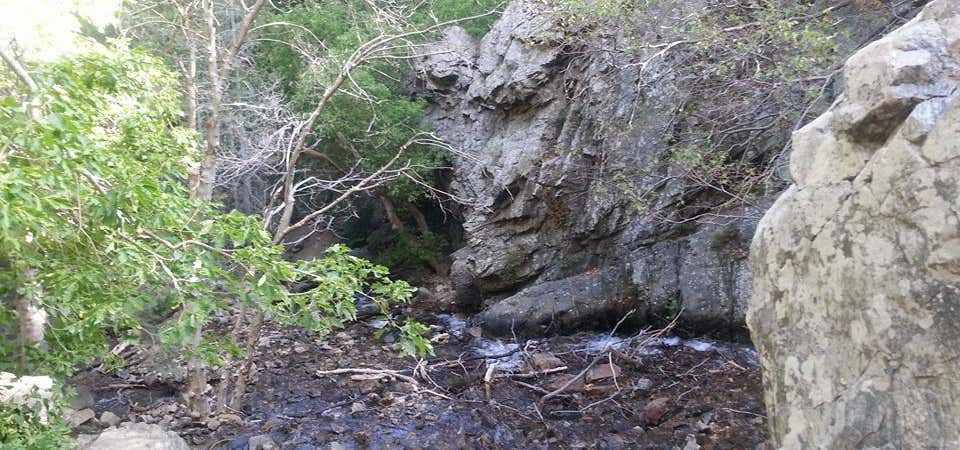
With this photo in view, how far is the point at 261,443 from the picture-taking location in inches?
252

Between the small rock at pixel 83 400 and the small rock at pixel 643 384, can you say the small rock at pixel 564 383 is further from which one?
the small rock at pixel 83 400

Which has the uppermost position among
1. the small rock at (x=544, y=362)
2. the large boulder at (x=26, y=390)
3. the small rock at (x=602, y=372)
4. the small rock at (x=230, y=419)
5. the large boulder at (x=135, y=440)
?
the large boulder at (x=26, y=390)

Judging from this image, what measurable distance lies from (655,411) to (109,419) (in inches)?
241

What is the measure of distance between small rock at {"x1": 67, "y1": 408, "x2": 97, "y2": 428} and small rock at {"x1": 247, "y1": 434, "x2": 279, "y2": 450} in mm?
1957

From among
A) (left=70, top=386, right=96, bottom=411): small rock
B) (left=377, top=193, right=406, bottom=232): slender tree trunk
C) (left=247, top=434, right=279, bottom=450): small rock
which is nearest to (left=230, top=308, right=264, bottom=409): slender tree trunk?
(left=247, top=434, right=279, bottom=450): small rock

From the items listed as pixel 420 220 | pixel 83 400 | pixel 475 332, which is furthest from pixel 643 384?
pixel 420 220

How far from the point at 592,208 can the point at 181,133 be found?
23.2ft

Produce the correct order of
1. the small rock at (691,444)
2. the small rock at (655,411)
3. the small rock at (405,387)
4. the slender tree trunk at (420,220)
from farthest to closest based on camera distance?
the slender tree trunk at (420,220)
the small rock at (405,387)
the small rock at (655,411)
the small rock at (691,444)

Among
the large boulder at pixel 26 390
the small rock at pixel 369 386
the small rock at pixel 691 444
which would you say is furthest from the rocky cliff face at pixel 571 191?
the large boulder at pixel 26 390

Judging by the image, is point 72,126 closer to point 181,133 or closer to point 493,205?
point 181,133

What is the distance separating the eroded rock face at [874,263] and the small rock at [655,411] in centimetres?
314

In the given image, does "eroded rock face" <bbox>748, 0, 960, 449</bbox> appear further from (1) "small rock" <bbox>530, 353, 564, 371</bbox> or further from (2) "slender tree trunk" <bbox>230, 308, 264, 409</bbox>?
(2) "slender tree trunk" <bbox>230, 308, 264, 409</bbox>

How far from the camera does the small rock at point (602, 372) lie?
7.60 metres

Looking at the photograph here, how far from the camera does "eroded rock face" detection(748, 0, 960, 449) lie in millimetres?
2465
